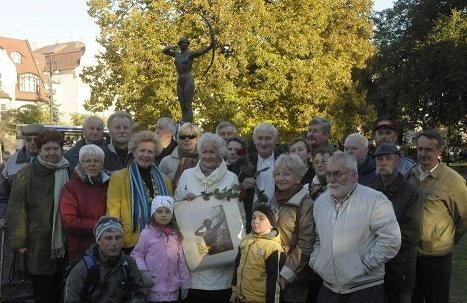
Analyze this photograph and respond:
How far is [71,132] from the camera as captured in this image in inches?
1275

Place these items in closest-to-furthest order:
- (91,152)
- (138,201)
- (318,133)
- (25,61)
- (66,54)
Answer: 1. (138,201)
2. (91,152)
3. (318,133)
4. (25,61)
5. (66,54)

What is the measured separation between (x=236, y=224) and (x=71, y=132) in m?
29.0

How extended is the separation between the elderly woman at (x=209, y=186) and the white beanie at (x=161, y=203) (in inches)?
7.0

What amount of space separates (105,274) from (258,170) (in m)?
1.84

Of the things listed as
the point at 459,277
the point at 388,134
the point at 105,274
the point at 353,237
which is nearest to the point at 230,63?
the point at 459,277

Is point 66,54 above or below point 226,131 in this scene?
above

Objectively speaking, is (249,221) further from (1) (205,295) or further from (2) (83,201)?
(2) (83,201)

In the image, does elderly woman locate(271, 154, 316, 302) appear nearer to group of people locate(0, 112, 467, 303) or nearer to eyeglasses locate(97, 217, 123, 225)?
group of people locate(0, 112, 467, 303)

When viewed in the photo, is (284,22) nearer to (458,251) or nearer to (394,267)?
(458,251)

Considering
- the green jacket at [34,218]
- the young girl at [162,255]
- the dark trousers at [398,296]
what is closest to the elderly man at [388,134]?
the dark trousers at [398,296]

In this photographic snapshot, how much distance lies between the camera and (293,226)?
4.72 meters

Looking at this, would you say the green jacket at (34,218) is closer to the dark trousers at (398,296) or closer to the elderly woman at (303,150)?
the elderly woman at (303,150)

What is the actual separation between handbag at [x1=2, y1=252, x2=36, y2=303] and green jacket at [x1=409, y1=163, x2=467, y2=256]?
3.70 metres

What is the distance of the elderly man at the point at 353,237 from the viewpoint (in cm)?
423
